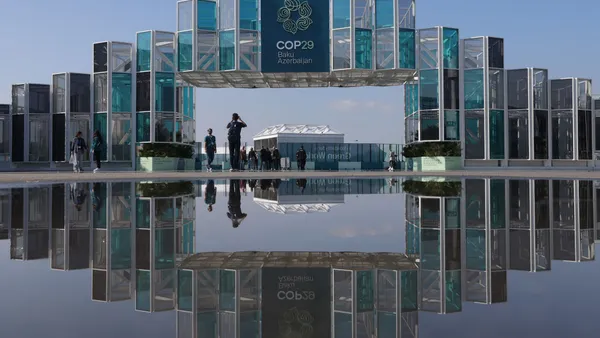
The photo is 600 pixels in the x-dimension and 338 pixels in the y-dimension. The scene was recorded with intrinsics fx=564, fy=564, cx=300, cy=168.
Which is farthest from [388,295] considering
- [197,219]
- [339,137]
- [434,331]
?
[339,137]

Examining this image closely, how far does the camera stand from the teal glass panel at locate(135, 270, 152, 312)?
270 centimetres

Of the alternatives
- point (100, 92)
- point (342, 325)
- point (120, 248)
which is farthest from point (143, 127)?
point (342, 325)

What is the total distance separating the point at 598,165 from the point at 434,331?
41.0 metres

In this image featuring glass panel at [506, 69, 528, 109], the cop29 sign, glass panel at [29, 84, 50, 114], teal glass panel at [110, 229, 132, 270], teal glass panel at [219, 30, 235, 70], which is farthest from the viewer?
glass panel at [29, 84, 50, 114]

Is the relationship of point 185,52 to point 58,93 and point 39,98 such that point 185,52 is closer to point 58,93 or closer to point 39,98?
point 58,93

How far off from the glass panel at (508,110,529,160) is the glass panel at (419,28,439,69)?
596 centimetres

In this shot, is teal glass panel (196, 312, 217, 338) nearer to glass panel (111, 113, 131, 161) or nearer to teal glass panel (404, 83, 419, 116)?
teal glass panel (404, 83, 419, 116)

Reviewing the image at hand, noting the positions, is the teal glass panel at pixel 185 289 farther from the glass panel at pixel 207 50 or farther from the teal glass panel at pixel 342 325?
the glass panel at pixel 207 50

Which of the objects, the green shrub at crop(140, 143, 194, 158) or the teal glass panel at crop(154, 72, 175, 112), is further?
the teal glass panel at crop(154, 72, 175, 112)

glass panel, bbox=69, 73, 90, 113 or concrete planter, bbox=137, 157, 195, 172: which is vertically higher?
glass panel, bbox=69, 73, 90, 113

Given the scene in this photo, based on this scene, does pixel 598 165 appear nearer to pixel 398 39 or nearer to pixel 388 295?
pixel 398 39

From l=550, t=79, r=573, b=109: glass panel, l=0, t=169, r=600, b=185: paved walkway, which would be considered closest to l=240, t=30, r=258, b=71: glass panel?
l=0, t=169, r=600, b=185: paved walkway

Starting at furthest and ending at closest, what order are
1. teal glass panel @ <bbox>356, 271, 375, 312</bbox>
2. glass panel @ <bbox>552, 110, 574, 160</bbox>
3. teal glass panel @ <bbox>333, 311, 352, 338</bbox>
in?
1. glass panel @ <bbox>552, 110, 574, 160</bbox>
2. teal glass panel @ <bbox>356, 271, 375, 312</bbox>
3. teal glass panel @ <bbox>333, 311, 352, 338</bbox>

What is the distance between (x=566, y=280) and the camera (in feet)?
10.8
